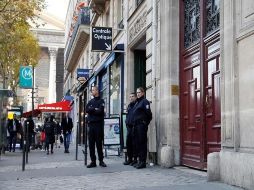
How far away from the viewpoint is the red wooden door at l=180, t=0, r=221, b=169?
888 cm

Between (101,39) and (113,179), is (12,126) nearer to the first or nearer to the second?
(101,39)

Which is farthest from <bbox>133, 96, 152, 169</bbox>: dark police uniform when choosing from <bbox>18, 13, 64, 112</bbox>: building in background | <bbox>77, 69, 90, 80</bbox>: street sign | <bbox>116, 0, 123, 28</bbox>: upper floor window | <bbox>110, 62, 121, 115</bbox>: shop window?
<bbox>18, 13, 64, 112</bbox>: building in background

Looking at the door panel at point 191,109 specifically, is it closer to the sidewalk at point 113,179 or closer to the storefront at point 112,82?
the sidewalk at point 113,179

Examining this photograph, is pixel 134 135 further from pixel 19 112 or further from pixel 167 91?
pixel 19 112

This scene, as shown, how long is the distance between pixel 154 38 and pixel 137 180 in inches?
188

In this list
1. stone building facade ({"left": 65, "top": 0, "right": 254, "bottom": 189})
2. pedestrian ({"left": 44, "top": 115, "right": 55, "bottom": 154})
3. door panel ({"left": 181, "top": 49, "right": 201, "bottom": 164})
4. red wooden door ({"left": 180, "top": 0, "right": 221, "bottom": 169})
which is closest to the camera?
stone building facade ({"left": 65, "top": 0, "right": 254, "bottom": 189})

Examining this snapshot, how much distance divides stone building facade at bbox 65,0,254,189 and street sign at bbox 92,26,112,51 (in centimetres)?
108

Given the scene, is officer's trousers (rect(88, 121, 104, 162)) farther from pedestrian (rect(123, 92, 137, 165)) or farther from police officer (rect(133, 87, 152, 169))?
police officer (rect(133, 87, 152, 169))

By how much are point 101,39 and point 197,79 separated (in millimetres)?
7580

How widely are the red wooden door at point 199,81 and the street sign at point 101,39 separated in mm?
6037

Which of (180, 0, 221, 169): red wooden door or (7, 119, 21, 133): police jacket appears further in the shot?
(7, 119, 21, 133): police jacket

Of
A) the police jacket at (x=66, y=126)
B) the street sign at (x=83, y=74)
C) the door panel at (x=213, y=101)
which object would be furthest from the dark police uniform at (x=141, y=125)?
the street sign at (x=83, y=74)

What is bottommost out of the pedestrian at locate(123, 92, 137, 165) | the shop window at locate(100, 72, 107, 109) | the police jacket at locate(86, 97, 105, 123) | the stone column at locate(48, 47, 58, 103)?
the pedestrian at locate(123, 92, 137, 165)

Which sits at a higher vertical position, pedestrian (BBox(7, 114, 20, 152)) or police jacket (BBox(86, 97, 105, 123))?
police jacket (BBox(86, 97, 105, 123))
